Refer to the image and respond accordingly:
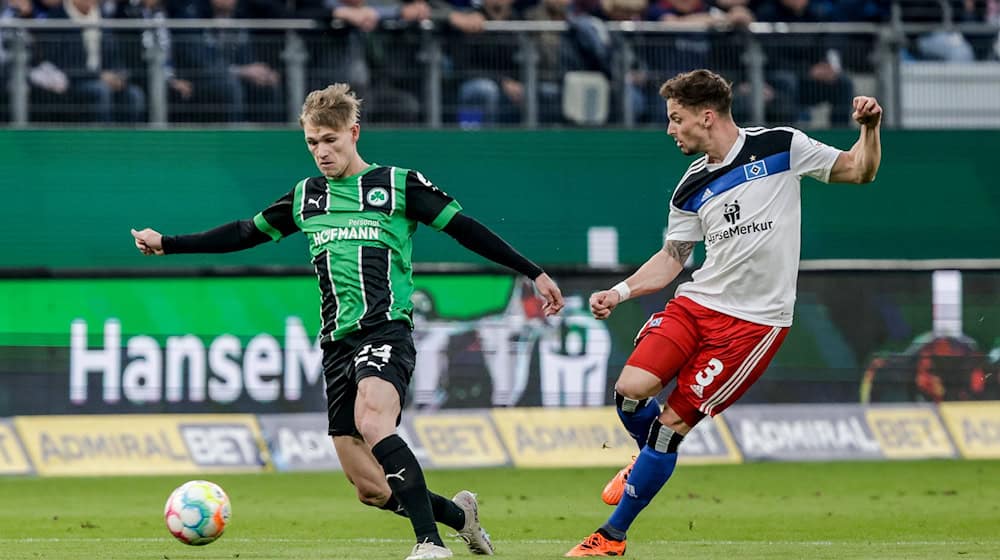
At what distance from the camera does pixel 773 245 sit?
335 inches

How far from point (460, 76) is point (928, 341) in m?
5.40

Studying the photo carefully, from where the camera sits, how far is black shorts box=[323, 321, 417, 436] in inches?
309

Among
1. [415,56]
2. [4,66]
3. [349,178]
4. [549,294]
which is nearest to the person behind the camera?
[549,294]

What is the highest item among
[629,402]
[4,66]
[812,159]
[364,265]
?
[4,66]

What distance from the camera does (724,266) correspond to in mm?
8602

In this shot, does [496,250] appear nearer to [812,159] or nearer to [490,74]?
[812,159]

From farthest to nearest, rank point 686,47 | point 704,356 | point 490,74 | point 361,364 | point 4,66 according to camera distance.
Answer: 1. point 686,47
2. point 490,74
3. point 4,66
4. point 704,356
5. point 361,364

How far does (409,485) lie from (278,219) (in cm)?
165

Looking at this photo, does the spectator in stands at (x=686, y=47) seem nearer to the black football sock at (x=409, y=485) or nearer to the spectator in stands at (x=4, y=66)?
the spectator in stands at (x=4, y=66)

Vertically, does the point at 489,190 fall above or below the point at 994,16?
below

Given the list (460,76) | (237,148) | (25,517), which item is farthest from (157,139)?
(25,517)

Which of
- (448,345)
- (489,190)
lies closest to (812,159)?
Answer: (448,345)

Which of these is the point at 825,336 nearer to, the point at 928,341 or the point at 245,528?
the point at 928,341

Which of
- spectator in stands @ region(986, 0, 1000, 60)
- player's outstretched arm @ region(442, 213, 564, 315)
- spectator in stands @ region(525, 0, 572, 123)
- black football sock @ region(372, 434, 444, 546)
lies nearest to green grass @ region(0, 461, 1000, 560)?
black football sock @ region(372, 434, 444, 546)
